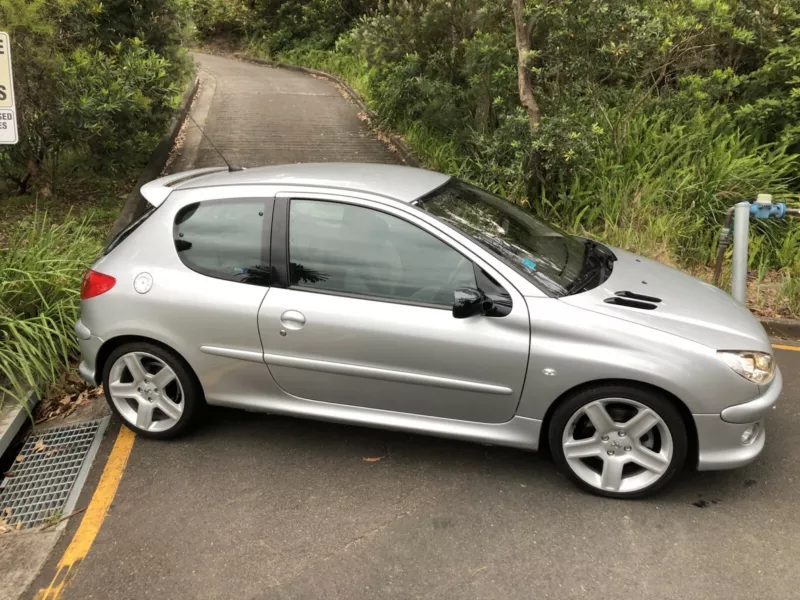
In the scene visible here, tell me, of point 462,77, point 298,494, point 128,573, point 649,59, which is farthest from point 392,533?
point 462,77

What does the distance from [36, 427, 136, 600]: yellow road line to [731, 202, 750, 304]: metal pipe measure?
460 centimetres

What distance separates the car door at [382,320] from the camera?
3.20 m

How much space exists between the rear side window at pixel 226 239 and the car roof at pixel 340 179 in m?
0.16

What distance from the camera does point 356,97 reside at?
51.1 ft

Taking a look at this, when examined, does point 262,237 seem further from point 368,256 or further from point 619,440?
point 619,440

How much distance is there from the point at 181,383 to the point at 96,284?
0.78 meters

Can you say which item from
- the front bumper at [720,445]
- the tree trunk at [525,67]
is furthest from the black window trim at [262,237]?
the tree trunk at [525,67]

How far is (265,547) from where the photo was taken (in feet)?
9.79

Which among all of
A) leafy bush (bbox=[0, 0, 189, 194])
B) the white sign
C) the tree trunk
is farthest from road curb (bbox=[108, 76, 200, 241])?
the tree trunk

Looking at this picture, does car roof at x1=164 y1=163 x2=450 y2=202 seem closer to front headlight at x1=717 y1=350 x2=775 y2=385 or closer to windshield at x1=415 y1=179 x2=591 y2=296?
windshield at x1=415 y1=179 x2=591 y2=296

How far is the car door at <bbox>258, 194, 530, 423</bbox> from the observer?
3197 mm

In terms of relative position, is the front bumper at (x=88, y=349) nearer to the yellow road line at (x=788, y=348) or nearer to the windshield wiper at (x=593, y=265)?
the windshield wiper at (x=593, y=265)

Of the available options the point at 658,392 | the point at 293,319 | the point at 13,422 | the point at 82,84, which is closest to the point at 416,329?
the point at 293,319

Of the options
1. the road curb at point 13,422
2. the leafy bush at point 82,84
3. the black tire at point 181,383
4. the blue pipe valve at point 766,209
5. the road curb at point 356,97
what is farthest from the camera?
the road curb at point 356,97
